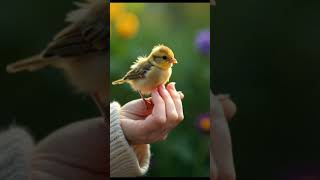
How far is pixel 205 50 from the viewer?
5.98 ft

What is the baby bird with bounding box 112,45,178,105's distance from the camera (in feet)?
A: 4.44

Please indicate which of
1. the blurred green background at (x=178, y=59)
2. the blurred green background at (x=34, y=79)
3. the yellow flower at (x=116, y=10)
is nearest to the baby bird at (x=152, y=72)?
the blurred green background at (x=34, y=79)

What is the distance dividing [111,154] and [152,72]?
0.26 metres

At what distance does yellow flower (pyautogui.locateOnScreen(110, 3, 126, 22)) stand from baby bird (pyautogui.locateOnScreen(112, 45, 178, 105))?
0.41m

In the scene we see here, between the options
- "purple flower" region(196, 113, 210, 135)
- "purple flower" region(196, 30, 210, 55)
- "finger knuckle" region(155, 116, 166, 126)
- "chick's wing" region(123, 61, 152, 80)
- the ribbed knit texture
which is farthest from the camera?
"purple flower" region(196, 30, 210, 55)

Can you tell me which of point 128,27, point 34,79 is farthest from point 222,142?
point 128,27

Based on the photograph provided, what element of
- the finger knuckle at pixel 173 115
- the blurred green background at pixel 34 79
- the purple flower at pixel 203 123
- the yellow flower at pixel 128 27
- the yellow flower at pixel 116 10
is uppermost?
the yellow flower at pixel 116 10

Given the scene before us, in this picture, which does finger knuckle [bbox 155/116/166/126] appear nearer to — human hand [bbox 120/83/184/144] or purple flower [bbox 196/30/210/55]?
human hand [bbox 120/83/184/144]

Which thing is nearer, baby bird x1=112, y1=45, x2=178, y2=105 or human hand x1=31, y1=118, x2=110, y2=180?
human hand x1=31, y1=118, x2=110, y2=180

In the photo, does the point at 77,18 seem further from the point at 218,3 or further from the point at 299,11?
the point at 299,11

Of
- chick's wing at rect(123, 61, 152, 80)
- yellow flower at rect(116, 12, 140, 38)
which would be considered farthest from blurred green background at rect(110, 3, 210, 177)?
chick's wing at rect(123, 61, 152, 80)

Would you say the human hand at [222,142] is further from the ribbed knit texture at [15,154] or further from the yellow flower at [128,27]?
the yellow flower at [128,27]

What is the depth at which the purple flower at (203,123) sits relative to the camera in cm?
168

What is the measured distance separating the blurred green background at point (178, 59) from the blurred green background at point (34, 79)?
18.9 inches
